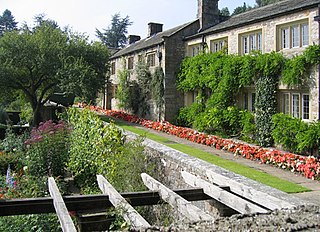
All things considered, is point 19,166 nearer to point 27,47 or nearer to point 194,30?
point 27,47

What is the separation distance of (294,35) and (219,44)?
5.40 meters

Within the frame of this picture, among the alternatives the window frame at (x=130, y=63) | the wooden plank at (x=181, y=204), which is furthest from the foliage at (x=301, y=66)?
the window frame at (x=130, y=63)

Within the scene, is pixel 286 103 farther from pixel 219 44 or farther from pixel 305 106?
pixel 219 44

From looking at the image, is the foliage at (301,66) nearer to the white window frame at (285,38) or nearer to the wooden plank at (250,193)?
the white window frame at (285,38)

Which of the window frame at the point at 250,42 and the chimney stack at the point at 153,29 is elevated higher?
the chimney stack at the point at 153,29

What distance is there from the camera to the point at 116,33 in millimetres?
71812

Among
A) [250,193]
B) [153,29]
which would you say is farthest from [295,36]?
[153,29]

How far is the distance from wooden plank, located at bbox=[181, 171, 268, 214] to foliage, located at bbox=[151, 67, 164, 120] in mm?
16966

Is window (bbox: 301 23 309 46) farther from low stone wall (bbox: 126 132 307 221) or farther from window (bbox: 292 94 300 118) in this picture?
low stone wall (bbox: 126 132 307 221)

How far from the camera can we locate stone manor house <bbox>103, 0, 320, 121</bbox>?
14.2m

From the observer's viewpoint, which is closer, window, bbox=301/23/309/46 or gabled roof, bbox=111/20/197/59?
window, bbox=301/23/309/46

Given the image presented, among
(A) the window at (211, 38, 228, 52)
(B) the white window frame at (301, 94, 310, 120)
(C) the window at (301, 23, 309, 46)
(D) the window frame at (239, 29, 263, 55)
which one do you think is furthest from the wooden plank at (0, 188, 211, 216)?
(A) the window at (211, 38, 228, 52)

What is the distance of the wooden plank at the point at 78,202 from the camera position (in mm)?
4801

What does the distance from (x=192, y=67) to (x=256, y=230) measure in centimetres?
1885
